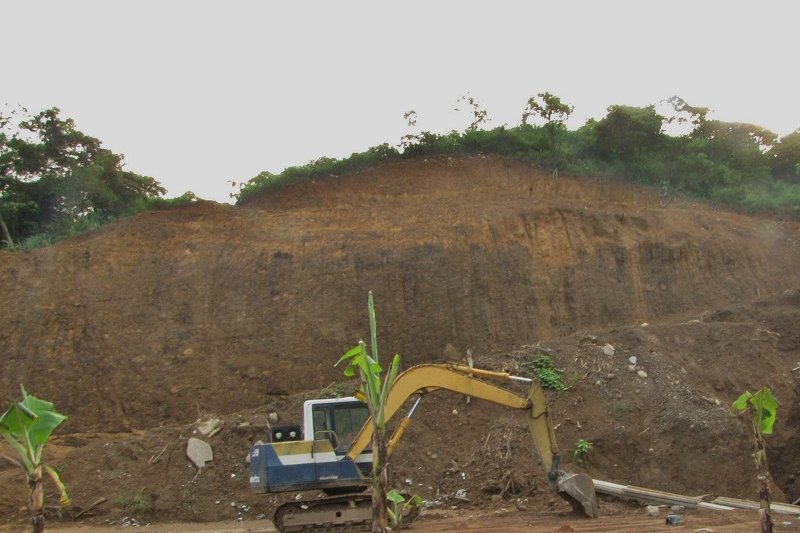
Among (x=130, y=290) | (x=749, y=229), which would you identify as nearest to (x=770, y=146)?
(x=749, y=229)

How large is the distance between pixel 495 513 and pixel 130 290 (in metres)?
14.0

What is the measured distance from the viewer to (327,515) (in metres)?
14.1

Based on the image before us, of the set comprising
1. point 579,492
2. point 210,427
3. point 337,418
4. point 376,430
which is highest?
point 376,430

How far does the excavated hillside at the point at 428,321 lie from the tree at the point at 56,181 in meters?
4.64

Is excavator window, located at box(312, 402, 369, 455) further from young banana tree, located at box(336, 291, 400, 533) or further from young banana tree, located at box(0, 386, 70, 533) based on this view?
young banana tree, located at box(0, 386, 70, 533)

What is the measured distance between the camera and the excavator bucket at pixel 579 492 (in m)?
13.6

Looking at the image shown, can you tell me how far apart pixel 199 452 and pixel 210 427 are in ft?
2.65

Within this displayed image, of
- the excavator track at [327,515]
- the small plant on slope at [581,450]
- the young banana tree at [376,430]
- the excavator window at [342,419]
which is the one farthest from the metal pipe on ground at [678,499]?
→ the young banana tree at [376,430]

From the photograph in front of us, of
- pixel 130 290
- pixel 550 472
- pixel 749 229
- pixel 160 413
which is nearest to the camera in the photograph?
pixel 550 472

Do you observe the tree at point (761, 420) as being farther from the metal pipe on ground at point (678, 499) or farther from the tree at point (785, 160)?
the tree at point (785, 160)

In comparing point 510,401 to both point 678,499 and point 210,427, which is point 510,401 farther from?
point 210,427

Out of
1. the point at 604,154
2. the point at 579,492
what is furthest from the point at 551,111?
the point at 579,492

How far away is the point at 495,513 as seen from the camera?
1553cm

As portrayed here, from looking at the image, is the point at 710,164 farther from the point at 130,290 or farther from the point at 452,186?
the point at 130,290
